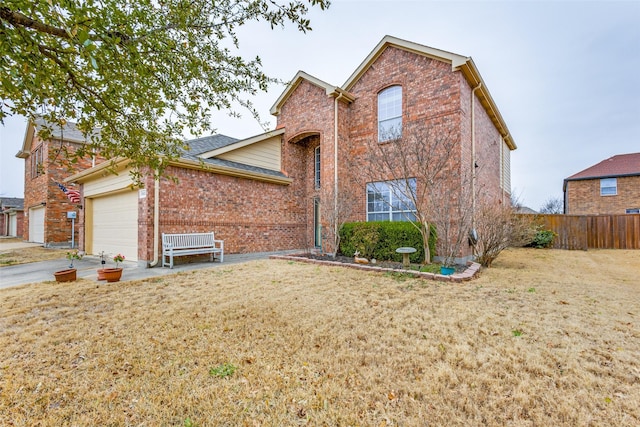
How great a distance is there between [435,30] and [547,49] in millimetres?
5995

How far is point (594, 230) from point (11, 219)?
4815cm

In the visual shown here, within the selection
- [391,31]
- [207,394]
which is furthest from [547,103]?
[207,394]

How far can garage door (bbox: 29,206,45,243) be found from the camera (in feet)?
54.1

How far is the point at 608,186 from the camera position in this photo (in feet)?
67.4

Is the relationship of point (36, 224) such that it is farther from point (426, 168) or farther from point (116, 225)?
point (426, 168)

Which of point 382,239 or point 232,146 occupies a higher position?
point 232,146

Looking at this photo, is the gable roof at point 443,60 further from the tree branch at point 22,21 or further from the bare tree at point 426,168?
the tree branch at point 22,21

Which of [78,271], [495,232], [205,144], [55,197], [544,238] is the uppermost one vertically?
[205,144]

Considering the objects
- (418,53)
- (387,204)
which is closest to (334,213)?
(387,204)

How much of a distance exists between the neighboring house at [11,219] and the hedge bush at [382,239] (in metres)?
33.5

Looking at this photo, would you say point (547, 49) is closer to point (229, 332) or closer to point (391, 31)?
point (391, 31)

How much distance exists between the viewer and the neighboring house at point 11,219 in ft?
86.0

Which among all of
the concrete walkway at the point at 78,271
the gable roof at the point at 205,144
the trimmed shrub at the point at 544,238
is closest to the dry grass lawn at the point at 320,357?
the concrete walkway at the point at 78,271

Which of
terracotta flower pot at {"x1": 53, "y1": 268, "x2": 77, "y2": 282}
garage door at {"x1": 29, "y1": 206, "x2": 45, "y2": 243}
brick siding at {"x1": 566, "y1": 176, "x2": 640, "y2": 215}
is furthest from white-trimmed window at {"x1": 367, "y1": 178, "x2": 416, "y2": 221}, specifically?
brick siding at {"x1": 566, "y1": 176, "x2": 640, "y2": 215}
